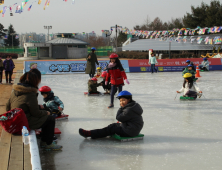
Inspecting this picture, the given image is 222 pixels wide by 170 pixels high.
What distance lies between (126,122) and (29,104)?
5.06 feet

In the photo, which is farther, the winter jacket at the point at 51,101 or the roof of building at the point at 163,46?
the roof of building at the point at 163,46

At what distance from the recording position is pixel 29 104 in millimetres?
3904

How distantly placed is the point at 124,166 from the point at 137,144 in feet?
3.02

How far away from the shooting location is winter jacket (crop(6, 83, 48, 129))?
154 inches

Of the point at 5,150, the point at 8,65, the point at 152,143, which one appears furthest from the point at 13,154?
the point at 8,65

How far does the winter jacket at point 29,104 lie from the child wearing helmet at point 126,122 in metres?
0.83

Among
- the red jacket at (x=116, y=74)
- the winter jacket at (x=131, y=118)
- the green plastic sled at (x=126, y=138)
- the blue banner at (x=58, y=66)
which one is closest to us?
the winter jacket at (x=131, y=118)

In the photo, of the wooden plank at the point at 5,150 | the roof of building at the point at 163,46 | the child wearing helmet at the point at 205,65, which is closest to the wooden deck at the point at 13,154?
the wooden plank at the point at 5,150

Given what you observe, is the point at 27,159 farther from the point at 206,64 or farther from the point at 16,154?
the point at 206,64

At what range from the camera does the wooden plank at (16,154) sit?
3.01 m

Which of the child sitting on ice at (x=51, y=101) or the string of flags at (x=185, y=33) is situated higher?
the string of flags at (x=185, y=33)

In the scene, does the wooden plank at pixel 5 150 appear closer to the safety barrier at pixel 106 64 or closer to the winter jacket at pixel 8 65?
the winter jacket at pixel 8 65

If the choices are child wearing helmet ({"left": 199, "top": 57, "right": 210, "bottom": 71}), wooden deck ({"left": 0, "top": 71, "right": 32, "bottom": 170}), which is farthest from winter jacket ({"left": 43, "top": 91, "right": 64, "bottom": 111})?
child wearing helmet ({"left": 199, "top": 57, "right": 210, "bottom": 71})

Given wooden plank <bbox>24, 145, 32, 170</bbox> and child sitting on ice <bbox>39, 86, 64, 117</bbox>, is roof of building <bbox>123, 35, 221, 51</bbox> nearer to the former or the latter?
child sitting on ice <bbox>39, 86, 64, 117</bbox>
